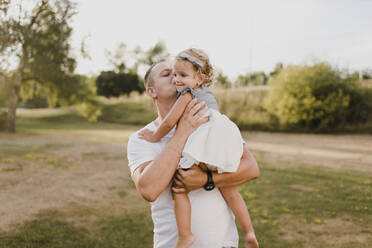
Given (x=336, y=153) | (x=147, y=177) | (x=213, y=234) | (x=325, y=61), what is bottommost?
(x=336, y=153)

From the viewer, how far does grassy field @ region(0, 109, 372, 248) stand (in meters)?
5.46

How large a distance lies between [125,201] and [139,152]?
5844mm

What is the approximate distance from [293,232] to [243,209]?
4.25m

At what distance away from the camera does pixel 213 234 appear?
189 centimetres

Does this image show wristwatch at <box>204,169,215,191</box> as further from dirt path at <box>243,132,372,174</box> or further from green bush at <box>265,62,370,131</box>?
green bush at <box>265,62,370,131</box>

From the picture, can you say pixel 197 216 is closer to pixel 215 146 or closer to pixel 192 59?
pixel 215 146

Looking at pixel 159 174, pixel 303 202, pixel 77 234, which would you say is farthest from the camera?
pixel 303 202

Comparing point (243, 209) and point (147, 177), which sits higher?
point (147, 177)

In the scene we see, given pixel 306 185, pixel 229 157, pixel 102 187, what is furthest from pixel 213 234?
pixel 306 185

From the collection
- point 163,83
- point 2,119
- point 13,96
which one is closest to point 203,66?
point 163,83

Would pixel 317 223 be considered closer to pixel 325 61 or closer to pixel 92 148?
pixel 92 148

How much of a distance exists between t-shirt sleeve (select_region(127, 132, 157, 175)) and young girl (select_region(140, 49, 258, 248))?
0.15ft

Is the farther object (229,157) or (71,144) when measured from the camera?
(71,144)

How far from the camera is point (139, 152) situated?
2.00m
